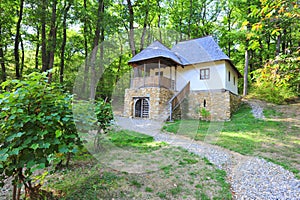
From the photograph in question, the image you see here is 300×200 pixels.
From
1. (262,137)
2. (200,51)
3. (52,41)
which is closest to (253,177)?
(262,137)

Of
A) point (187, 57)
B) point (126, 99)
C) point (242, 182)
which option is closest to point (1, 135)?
point (242, 182)

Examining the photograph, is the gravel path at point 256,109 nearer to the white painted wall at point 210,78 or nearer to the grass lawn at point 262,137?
the grass lawn at point 262,137

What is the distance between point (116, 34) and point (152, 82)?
5.73 m

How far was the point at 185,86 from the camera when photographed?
12.8 meters

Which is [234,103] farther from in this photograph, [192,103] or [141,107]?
[141,107]

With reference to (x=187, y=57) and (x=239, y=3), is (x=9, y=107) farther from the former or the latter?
(x=239, y=3)

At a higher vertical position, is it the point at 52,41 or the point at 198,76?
the point at 52,41

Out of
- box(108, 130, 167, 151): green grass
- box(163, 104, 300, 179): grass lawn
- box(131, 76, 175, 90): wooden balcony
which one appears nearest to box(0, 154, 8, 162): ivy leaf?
box(108, 130, 167, 151): green grass

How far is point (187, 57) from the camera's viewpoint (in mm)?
14164

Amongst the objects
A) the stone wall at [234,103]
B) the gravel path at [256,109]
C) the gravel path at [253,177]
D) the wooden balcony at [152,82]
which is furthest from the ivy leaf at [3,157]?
the stone wall at [234,103]

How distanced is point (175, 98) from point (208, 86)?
262cm

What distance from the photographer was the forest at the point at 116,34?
10609mm

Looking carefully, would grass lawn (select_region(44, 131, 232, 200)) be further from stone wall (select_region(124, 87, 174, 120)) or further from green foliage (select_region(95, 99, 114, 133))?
stone wall (select_region(124, 87, 174, 120))

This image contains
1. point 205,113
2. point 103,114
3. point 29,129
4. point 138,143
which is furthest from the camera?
point 205,113
